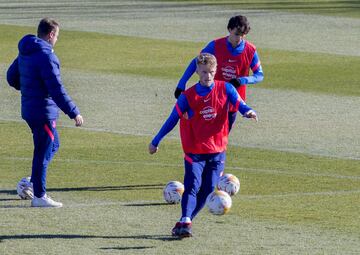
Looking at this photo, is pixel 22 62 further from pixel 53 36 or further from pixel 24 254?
pixel 24 254

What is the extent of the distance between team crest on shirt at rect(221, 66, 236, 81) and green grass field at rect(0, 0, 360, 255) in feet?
4.15

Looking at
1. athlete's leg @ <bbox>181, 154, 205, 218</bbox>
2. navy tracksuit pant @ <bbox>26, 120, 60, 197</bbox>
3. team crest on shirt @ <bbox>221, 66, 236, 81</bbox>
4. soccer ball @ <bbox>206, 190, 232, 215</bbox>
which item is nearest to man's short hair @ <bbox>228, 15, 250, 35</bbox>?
team crest on shirt @ <bbox>221, 66, 236, 81</bbox>

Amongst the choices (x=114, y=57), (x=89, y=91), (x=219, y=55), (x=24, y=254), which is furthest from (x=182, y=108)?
(x=114, y=57)

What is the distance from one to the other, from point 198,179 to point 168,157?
483cm

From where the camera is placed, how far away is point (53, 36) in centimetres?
1370

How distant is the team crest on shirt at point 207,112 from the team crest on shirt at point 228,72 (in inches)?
139

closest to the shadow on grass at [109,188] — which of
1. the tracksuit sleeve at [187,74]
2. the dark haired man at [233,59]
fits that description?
the tracksuit sleeve at [187,74]

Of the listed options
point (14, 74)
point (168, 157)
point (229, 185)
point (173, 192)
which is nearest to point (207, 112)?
point (173, 192)

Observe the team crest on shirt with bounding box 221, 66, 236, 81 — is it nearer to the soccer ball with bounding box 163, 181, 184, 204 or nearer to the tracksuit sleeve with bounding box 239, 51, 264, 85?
the tracksuit sleeve with bounding box 239, 51, 264, 85

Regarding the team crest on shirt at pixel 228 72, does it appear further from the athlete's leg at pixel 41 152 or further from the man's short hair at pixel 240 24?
the athlete's leg at pixel 41 152

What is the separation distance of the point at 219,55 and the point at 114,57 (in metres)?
15.0

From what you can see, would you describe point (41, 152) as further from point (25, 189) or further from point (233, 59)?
point (233, 59)

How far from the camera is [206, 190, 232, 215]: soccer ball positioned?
1267cm

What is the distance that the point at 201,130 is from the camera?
41.4 ft
